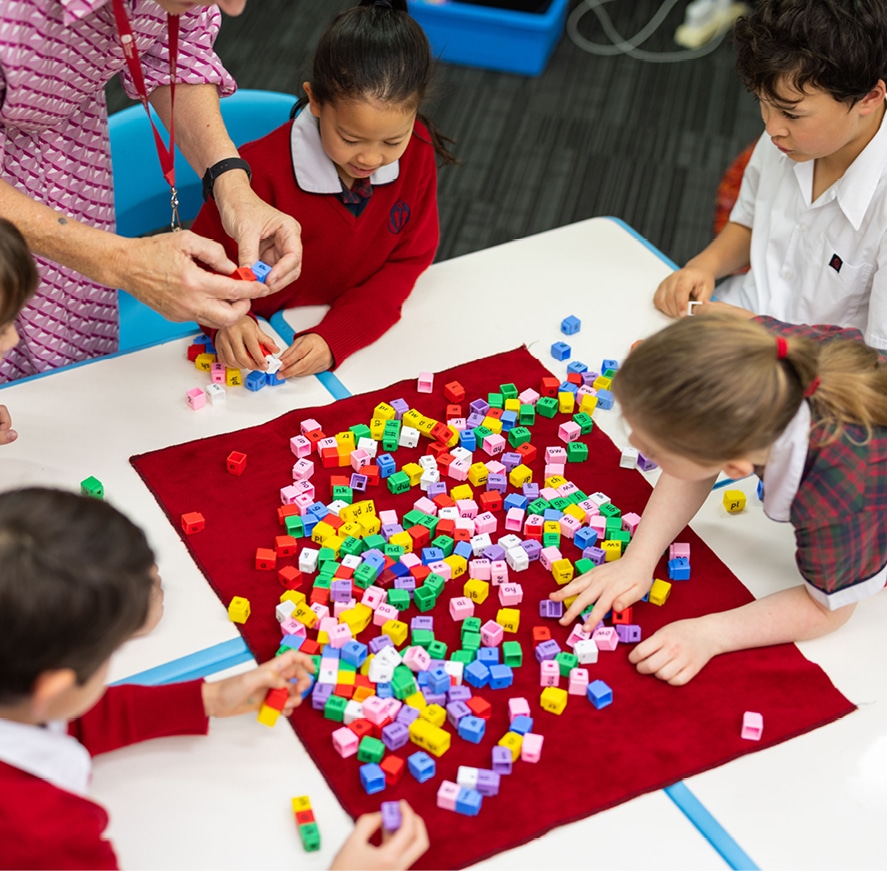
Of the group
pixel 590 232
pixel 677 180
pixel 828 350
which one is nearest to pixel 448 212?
pixel 677 180

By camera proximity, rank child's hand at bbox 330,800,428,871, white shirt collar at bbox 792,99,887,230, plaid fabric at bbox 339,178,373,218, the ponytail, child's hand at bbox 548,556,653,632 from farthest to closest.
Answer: plaid fabric at bbox 339,178,373,218 < white shirt collar at bbox 792,99,887,230 < the ponytail < child's hand at bbox 548,556,653,632 < child's hand at bbox 330,800,428,871

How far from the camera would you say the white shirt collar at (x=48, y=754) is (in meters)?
1.14

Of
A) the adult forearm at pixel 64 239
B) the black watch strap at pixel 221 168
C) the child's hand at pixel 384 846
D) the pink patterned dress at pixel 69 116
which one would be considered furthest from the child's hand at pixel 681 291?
the child's hand at pixel 384 846

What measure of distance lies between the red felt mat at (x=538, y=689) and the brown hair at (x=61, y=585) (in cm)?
38

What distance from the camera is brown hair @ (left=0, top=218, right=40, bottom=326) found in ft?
4.71

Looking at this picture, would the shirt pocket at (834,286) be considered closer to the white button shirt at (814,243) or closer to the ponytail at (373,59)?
→ the white button shirt at (814,243)

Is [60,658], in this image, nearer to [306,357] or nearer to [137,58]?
[306,357]

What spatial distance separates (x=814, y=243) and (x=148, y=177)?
5.12 ft

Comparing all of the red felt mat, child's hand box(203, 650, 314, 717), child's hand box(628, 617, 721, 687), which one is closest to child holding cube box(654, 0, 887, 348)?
the red felt mat

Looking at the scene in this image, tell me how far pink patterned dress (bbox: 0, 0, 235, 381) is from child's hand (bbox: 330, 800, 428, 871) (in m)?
1.11

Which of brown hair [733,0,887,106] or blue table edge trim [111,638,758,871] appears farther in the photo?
brown hair [733,0,887,106]

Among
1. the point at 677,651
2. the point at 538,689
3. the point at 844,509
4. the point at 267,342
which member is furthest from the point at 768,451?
the point at 267,342

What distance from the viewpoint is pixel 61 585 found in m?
1.08

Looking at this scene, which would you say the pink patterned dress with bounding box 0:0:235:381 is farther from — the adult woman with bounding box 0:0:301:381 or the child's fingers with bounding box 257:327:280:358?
the child's fingers with bounding box 257:327:280:358
